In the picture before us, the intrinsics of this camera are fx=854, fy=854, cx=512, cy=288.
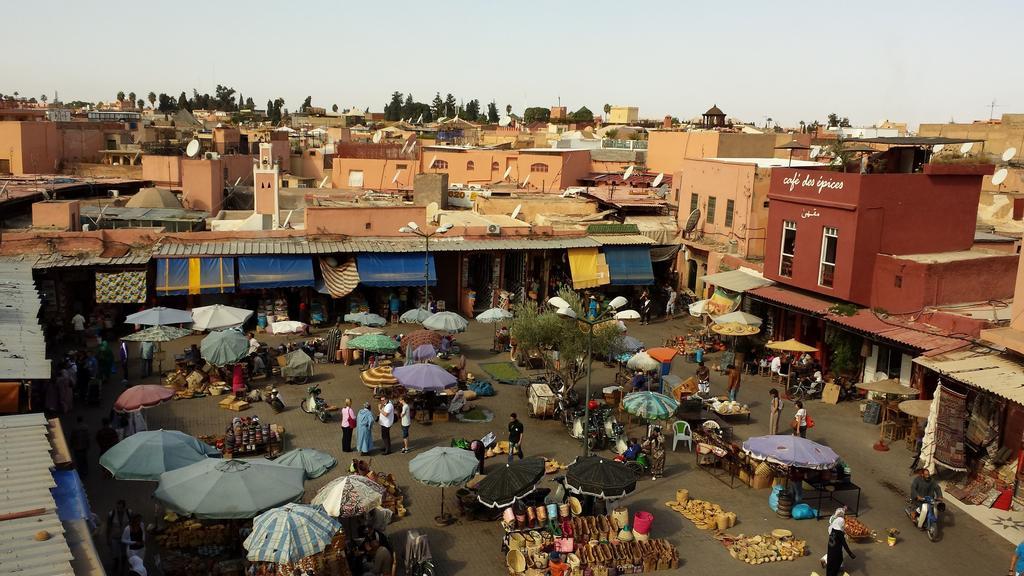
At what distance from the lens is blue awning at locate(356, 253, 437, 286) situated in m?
29.3

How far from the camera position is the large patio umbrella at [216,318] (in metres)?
23.5

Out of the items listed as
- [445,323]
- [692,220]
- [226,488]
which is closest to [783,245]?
[692,220]

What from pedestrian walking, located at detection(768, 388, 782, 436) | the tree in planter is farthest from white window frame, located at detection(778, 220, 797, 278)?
pedestrian walking, located at detection(768, 388, 782, 436)

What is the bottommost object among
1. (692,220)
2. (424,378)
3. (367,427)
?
(367,427)

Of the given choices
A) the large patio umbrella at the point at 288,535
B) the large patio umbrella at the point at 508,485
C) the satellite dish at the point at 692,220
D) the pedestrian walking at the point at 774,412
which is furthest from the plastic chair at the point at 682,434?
the satellite dish at the point at 692,220

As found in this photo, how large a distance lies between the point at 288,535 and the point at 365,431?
256 inches

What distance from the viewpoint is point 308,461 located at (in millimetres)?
14859

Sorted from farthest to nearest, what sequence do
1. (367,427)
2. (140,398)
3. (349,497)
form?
(367,427) < (140,398) < (349,497)

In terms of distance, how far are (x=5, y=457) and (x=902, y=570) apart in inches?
545

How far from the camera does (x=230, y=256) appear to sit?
27766 millimetres

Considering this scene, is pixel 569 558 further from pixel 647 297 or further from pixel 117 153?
pixel 117 153

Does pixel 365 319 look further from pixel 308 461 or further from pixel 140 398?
pixel 308 461

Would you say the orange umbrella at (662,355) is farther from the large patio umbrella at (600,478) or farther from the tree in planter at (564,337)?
the large patio umbrella at (600,478)

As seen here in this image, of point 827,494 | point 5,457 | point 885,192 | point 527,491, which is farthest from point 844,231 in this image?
point 5,457
